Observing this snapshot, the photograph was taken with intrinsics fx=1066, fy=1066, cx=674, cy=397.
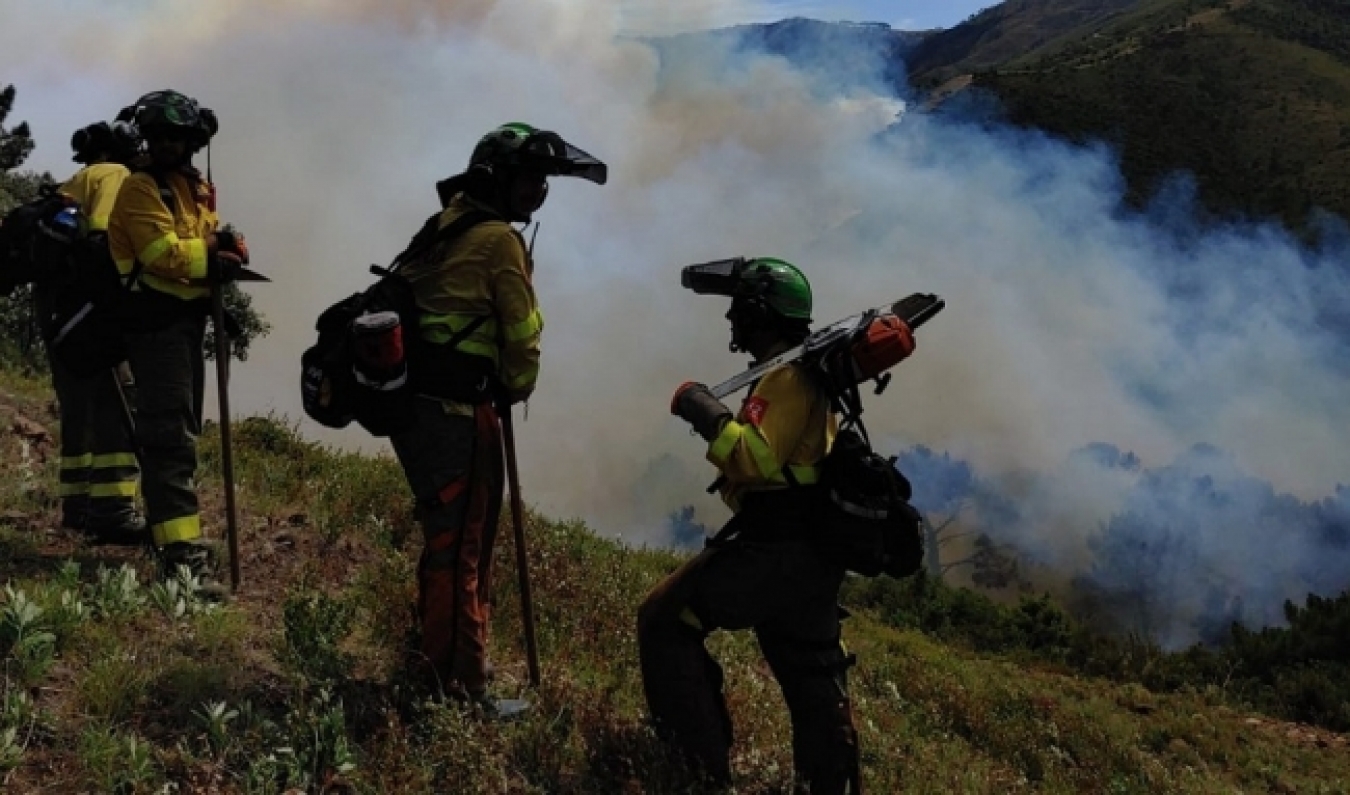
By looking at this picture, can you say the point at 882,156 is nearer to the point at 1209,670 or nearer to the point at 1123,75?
the point at 1123,75

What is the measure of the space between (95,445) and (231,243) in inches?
62.9

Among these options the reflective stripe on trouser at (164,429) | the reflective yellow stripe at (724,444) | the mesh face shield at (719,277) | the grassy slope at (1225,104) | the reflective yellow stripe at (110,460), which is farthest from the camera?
the grassy slope at (1225,104)

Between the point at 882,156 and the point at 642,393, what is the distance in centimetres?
3534

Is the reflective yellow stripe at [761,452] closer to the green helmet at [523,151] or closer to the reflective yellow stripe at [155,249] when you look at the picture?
the green helmet at [523,151]

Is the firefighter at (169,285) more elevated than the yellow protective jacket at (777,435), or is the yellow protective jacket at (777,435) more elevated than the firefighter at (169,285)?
the firefighter at (169,285)

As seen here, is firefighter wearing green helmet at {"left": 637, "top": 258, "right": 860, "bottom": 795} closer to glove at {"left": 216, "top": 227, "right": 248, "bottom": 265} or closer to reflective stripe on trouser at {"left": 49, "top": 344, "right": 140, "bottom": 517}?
glove at {"left": 216, "top": 227, "right": 248, "bottom": 265}

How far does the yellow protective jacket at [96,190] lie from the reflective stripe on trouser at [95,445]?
88cm

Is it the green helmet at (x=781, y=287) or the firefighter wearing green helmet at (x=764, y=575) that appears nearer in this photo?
the firefighter wearing green helmet at (x=764, y=575)

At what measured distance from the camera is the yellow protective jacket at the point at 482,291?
463 cm

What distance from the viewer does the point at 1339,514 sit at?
187 feet

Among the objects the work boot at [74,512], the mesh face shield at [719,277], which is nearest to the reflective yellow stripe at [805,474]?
the mesh face shield at [719,277]

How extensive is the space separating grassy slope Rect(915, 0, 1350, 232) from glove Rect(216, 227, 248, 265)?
282 feet

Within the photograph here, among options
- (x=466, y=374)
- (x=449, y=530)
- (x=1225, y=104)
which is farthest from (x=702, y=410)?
(x=1225, y=104)

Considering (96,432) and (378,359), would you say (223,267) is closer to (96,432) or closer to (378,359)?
(96,432)
